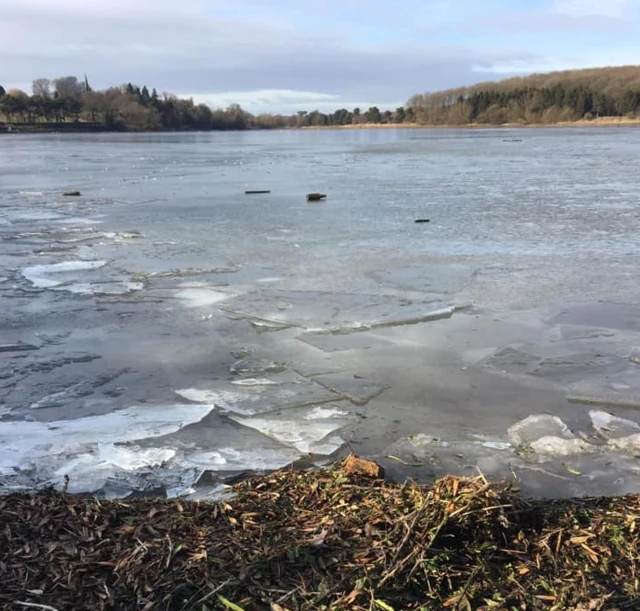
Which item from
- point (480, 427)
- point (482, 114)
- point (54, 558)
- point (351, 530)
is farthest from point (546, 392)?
point (482, 114)

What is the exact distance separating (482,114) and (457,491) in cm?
13664

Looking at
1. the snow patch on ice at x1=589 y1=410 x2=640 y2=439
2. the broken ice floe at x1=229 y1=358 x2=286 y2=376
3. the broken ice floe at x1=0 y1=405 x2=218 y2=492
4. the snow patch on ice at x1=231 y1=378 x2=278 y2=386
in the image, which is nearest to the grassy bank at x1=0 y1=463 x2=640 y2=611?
the broken ice floe at x1=0 y1=405 x2=218 y2=492

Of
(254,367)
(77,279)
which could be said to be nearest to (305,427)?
(254,367)

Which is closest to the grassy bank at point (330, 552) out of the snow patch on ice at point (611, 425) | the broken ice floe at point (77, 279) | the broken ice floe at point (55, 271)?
the snow patch on ice at point (611, 425)

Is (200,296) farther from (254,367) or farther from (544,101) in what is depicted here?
(544,101)

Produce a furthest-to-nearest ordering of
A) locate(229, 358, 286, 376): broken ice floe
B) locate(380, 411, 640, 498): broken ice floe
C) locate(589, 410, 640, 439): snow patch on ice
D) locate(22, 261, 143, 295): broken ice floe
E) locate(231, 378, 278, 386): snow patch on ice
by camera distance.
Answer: locate(22, 261, 143, 295): broken ice floe
locate(229, 358, 286, 376): broken ice floe
locate(231, 378, 278, 386): snow patch on ice
locate(589, 410, 640, 439): snow patch on ice
locate(380, 411, 640, 498): broken ice floe

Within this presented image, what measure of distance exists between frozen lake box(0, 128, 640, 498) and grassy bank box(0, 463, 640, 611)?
1.94 feet

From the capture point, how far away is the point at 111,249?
9.66 metres

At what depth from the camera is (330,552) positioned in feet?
7.51

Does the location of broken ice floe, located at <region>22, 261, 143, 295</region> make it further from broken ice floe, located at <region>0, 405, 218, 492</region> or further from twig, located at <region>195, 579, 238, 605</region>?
twig, located at <region>195, 579, 238, 605</region>

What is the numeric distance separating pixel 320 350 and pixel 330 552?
3021mm

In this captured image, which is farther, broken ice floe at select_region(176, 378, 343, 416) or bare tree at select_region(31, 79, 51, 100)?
bare tree at select_region(31, 79, 51, 100)

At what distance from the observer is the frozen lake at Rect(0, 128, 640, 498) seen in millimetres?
3566

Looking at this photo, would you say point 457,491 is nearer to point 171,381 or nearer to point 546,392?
point 546,392
